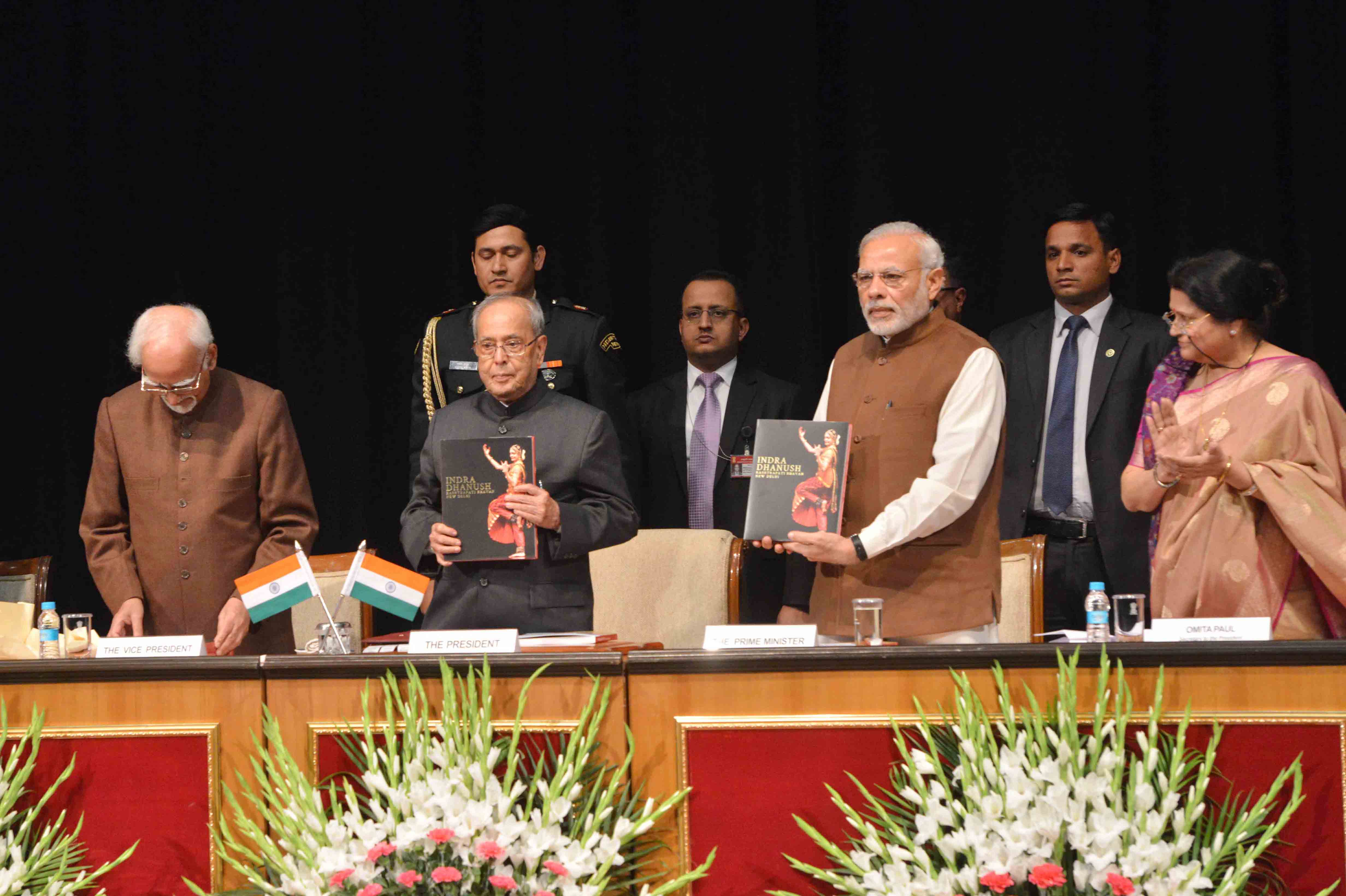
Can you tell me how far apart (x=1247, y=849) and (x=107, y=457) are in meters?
2.54

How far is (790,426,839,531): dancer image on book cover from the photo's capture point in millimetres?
2797

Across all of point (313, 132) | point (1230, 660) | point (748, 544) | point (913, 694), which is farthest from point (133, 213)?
point (1230, 660)

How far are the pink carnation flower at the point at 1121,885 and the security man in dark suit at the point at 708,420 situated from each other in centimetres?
229

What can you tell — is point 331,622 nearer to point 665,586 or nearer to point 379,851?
point 379,851

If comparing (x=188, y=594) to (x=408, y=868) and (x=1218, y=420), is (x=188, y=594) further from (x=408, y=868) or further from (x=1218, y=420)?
(x=1218, y=420)

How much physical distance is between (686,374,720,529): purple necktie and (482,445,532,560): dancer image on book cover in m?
1.53

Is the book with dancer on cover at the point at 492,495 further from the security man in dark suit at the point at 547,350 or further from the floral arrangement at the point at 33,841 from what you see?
the security man in dark suit at the point at 547,350

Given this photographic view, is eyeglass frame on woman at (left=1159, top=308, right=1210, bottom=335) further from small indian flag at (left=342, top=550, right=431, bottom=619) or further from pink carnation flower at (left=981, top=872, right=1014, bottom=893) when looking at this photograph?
small indian flag at (left=342, top=550, right=431, bottom=619)

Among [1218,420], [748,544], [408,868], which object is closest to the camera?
[408,868]

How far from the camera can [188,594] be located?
10.4ft

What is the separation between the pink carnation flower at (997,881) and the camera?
1.91m

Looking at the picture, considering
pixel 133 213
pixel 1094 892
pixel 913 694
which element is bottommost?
pixel 1094 892

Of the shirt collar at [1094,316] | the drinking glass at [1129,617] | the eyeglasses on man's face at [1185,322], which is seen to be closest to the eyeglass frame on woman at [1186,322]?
the eyeglasses on man's face at [1185,322]

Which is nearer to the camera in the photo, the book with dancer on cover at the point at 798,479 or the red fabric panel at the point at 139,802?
the red fabric panel at the point at 139,802
